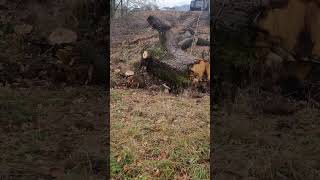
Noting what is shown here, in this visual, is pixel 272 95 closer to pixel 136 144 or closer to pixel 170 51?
pixel 170 51

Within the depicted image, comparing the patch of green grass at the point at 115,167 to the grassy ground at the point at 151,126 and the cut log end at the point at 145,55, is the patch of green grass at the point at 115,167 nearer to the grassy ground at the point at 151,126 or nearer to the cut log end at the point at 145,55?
the grassy ground at the point at 151,126

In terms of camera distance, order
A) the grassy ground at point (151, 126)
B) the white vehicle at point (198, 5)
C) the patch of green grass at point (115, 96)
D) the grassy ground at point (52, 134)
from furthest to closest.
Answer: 1. the white vehicle at point (198, 5)
2. the patch of green grass at point (115, 96)
3. the grassy ground at point (151, 126)
4. the grassy ground at point (52, 134)

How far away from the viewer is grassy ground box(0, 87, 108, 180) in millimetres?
3389

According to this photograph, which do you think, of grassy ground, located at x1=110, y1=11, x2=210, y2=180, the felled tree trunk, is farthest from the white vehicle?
the felled tree trunk

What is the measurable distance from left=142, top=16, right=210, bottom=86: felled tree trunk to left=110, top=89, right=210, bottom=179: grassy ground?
0.98 feet

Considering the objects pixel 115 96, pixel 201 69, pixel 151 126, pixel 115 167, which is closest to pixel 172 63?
pixel 201 69

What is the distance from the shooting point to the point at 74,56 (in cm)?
552

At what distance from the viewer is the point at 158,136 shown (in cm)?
403

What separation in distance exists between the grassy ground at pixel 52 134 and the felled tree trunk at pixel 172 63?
82 centimetres

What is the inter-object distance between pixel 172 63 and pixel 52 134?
206 centimetres

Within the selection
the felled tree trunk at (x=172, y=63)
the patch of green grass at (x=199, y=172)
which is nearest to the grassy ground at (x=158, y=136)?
the patch of green grass at (x=199, y=172)

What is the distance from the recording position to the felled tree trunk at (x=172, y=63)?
5.50m

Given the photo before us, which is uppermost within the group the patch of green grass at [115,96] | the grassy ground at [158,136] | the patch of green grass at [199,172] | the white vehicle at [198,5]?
the white vehicle at [198,5]

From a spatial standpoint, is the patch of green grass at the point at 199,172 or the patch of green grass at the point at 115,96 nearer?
the patch of green grass at the point at 199,172
